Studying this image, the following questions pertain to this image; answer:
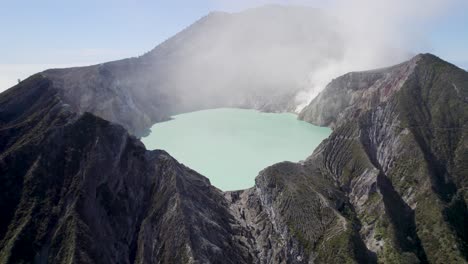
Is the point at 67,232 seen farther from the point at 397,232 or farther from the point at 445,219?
the point at 445,219

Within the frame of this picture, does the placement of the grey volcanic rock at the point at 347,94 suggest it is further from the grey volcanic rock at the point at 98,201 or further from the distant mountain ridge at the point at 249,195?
the grey volcanic rock at the point at 98,201

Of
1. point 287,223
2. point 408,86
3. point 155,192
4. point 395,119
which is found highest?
point 408,86

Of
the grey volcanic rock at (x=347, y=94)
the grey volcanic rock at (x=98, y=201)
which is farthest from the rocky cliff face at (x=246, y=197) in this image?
the grey volcanic rock at (x=347, y=94)

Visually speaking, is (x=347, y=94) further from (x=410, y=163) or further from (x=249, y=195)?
(x=249, y=195)

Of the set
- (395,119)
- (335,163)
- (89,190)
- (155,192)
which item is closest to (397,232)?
(335,163)

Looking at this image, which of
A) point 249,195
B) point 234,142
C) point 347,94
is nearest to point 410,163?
point 249,195

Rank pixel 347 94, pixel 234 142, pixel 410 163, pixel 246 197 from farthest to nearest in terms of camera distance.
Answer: pixel 347 94
pixel 234 142
pixel 246 197
pixel 410 163
